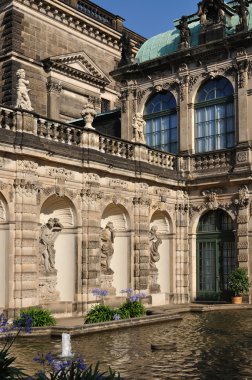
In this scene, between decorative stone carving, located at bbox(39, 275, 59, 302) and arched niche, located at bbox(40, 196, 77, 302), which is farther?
arched niche, located at bbox(40, 196, 77, 302)

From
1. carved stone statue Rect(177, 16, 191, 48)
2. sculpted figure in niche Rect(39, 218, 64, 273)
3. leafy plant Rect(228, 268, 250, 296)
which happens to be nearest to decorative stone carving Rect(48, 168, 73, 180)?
sculpted figure in niche Rect(39, 218, 64, 273)

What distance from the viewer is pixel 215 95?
24.5 meters

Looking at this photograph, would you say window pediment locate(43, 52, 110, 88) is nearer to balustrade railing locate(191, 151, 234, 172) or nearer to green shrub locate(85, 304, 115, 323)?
balustrade railing locate(191, 151, 234, 172)

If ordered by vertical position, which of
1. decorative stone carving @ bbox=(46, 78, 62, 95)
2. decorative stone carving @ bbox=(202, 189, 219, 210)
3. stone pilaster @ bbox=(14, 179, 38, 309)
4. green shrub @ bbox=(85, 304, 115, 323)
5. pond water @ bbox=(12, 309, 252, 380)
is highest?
decorative stone carving @ bbox=(46, 78, 62, 95)

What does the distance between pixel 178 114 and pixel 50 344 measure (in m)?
14.4

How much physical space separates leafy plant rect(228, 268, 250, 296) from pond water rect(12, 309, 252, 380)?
17.0 ft

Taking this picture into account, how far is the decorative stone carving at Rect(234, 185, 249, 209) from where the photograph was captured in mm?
23078

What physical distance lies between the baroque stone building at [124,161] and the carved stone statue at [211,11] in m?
0.06

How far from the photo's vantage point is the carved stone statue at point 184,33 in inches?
985

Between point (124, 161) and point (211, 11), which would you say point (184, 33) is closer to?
point (211, 11)

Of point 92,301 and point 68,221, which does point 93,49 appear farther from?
point 92,301

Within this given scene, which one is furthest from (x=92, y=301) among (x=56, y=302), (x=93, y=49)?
(x=93, y=49)

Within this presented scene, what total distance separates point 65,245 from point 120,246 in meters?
3.09

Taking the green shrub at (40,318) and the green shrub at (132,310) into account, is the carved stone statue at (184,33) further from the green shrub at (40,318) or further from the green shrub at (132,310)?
the green shrub at (40,318)
